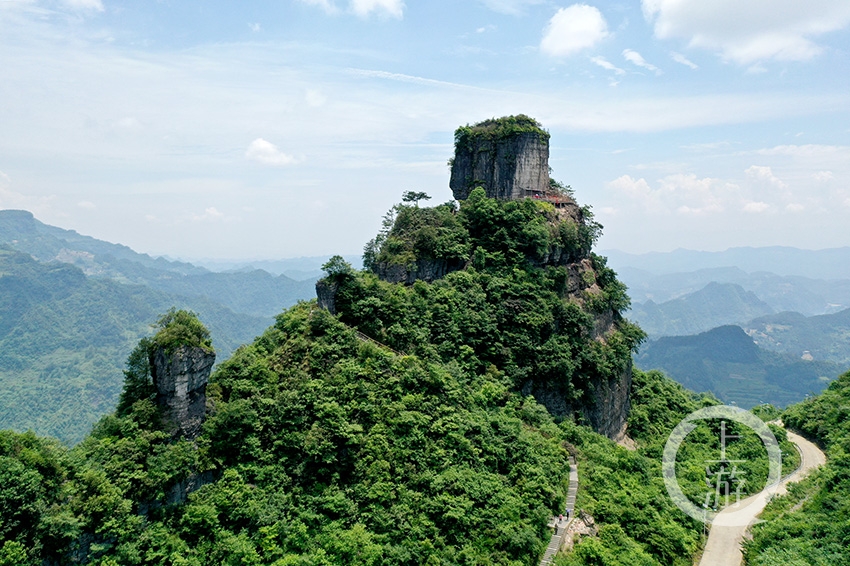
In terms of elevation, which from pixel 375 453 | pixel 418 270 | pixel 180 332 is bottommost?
pixel 375 453

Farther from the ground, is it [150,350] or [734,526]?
[150,350]

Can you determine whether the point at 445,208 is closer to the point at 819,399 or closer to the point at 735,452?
the point at 735,452

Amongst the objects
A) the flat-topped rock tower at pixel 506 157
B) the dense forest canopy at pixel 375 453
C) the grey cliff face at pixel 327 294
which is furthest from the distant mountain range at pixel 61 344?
the dense forest canopy at pixel 375 453

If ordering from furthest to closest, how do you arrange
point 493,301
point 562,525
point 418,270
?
point 418,270 < point 493,301 < point 562,525

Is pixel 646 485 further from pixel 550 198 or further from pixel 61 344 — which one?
pixel 61 344

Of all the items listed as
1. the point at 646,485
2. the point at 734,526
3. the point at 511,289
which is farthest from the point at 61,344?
the point at 734,526

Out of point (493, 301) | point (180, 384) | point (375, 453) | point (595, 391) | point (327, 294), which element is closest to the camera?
point (180, 384)
